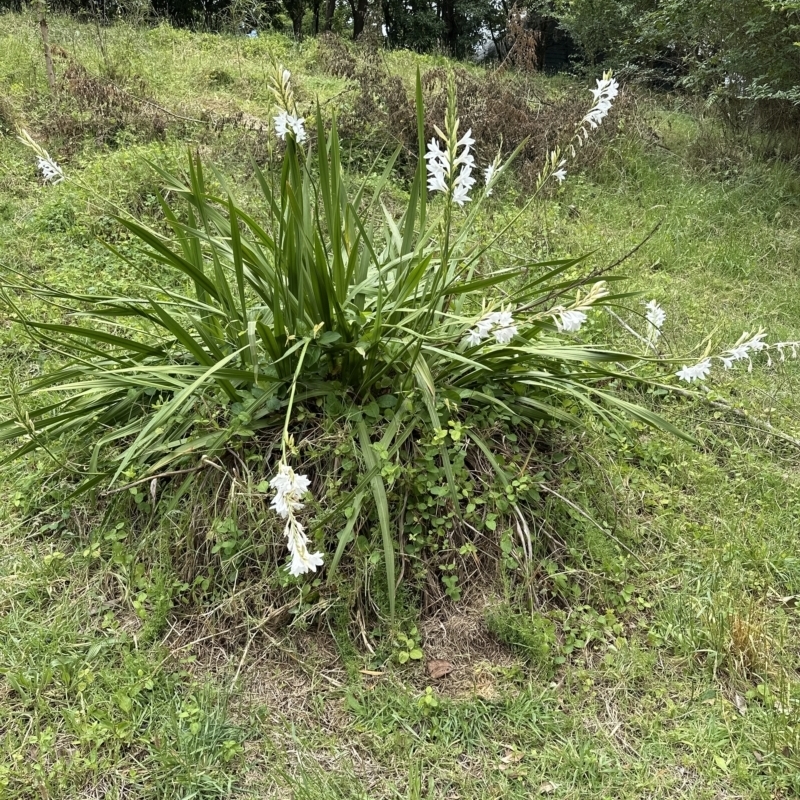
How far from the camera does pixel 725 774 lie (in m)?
1.74

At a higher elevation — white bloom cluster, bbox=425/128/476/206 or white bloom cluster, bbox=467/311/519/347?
white bloom cluster, bbox=425/128/476/206

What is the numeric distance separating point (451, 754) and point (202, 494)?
1.13m

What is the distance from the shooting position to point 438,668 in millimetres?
1990

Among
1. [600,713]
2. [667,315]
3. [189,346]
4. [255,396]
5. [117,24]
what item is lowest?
[600,713]

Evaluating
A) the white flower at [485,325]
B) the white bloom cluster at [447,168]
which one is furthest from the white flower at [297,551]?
the white bloom cluster at [447,168]

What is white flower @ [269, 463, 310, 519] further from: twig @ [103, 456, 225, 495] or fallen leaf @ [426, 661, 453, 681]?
fallen leaf @ [426, 661, 453, 681]

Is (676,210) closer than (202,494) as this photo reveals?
No

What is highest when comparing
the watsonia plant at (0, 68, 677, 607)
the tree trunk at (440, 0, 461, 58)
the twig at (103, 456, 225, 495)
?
the tree trunk at (440, 0, 461, 58)

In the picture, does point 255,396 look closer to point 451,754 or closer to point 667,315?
point 451,754

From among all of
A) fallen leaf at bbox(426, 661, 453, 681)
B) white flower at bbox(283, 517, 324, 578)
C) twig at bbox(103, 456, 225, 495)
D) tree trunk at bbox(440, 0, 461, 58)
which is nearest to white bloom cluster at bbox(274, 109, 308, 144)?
twig at bbox(103, 456, 225, 495)

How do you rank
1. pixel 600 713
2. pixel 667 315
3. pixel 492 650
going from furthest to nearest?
pixel 667 315, pixel 492 650, pixel 600 713

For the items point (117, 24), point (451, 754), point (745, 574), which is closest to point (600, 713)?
point (451, 754)

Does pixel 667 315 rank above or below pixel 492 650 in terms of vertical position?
above

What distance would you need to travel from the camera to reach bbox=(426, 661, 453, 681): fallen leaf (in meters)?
1.98
